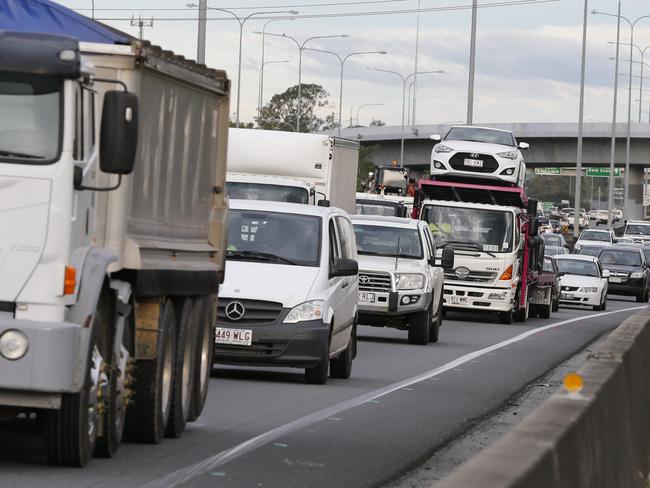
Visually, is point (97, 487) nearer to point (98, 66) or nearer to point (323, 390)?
point (98, 66)

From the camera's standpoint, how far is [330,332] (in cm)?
1700

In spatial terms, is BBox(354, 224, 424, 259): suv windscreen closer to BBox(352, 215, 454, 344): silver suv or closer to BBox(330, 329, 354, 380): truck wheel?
BBox(352, 215, 454, 344): silver suv

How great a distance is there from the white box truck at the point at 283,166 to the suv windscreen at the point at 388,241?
1581 mm

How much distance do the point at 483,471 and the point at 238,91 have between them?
248ft

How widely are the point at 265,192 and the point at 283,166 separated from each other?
1289 mm

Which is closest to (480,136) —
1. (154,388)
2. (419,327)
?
(419,327)

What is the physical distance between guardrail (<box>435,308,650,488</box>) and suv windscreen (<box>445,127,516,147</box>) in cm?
2508

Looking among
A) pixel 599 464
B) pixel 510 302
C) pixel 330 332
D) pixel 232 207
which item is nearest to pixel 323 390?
pixel 330 332

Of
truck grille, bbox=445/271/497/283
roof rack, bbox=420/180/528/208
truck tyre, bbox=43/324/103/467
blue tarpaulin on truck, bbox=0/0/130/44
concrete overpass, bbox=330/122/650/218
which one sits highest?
concrete overpass, bbox=330/122/650/218

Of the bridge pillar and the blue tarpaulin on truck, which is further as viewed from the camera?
the bridge pillar

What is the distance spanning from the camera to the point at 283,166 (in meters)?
29.2

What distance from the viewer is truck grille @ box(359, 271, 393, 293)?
2569 cm

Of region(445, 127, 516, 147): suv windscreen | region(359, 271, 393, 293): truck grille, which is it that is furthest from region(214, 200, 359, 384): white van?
region(445, 127, 516, 147): suv windscreen

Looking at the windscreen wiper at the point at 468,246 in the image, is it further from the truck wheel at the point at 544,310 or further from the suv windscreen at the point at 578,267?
the suv windscreen at the point at 578,267
